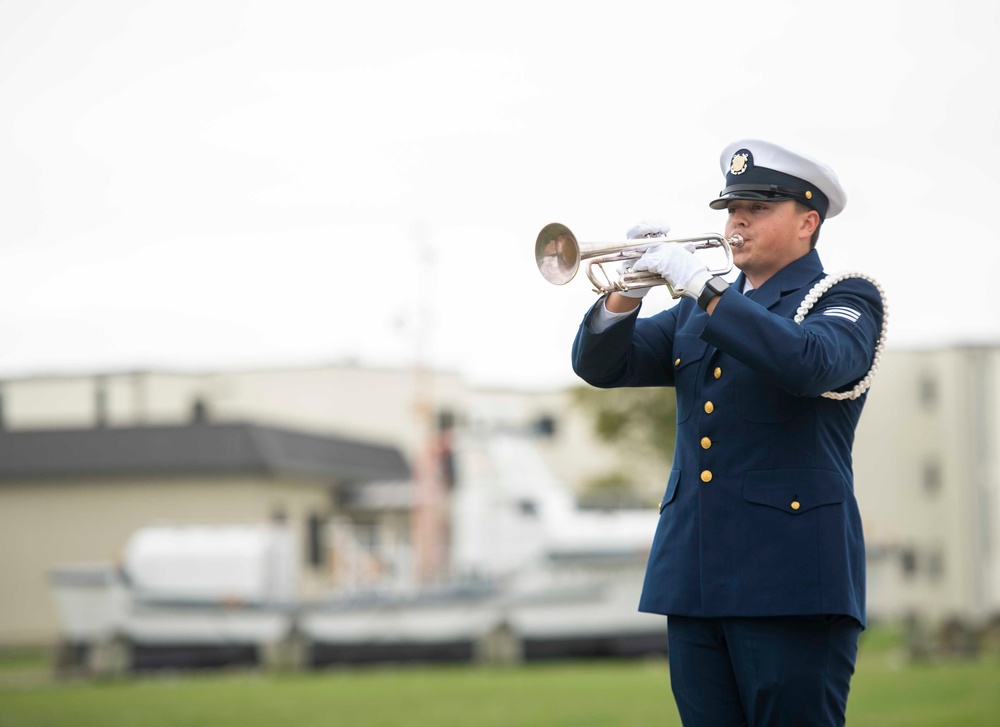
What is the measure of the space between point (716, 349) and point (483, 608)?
64.3 feet

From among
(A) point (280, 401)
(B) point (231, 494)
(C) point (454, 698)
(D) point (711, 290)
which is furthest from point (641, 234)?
(A) point (280, 401)

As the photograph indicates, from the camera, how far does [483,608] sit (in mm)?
22797

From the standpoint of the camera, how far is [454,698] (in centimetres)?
1420

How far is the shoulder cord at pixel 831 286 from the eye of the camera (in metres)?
3.46

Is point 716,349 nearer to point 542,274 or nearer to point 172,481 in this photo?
point 542,274

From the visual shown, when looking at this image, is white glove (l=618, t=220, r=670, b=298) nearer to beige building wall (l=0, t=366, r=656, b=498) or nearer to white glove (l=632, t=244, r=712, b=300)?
white glove (l=632, t=244, r=712, b=300)

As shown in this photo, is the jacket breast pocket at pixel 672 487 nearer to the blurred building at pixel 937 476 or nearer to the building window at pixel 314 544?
the building window at pixel 314 544

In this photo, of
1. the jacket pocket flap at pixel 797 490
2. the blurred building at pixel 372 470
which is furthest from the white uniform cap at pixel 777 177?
the blurred building at pixel 372 470

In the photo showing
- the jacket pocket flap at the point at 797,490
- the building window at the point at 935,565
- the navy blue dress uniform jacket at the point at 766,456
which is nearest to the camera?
the navy blue dress uniform jacket at the point at 766,456

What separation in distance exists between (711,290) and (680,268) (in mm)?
89

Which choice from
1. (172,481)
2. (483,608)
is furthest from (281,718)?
(172,481)

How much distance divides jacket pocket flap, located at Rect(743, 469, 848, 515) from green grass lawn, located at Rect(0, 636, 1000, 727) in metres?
7.34

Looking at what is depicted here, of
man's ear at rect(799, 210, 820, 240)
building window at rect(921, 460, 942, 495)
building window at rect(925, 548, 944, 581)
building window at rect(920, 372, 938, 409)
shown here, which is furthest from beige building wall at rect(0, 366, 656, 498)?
man's ear at rect(799, 210, 820, 240)

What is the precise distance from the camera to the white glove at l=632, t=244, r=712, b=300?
3350 millimetres
